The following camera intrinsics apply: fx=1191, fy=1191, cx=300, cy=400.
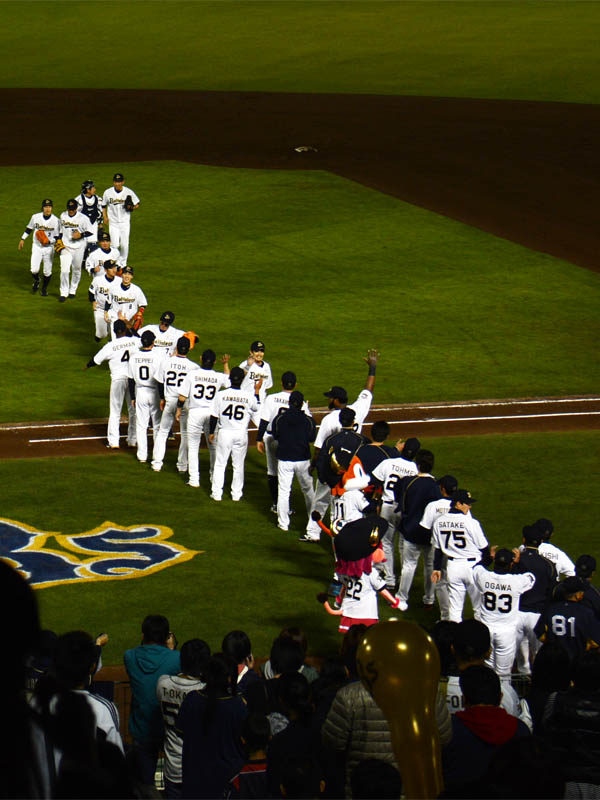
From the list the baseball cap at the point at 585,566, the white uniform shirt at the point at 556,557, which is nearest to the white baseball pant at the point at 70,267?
the white uniform shirt at the point at 556,557

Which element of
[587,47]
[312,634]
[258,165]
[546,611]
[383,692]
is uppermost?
[587,47]

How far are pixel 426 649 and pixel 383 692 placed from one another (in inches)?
7.7

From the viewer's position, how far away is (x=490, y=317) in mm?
26781

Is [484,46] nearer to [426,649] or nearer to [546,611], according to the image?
[546,611]

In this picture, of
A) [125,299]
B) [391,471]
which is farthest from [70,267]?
[391,471]

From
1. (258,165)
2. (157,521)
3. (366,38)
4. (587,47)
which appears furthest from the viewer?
(366,38)

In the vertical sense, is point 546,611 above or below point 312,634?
above

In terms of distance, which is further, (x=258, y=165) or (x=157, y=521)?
(x=258, y=165)

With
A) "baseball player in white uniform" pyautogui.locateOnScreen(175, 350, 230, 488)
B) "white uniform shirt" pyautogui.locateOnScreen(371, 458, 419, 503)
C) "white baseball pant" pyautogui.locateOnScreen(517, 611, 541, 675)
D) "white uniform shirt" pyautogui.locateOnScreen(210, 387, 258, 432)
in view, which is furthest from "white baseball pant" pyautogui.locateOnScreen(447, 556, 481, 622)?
"baseball player in white uniform" pyautogui.locateOnScreen(175, 350, 230, 488)

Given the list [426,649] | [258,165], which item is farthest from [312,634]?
[258,165]

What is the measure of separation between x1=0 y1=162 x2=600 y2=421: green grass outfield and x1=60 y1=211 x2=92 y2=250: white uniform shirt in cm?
167

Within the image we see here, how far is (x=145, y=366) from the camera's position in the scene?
17.4 meters

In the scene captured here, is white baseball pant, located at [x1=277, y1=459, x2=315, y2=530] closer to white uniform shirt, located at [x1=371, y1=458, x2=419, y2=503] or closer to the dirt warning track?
white uniform shirt, located at [x1=371, y1=458, x2=419, y2=503]

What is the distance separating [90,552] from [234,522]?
208cm
